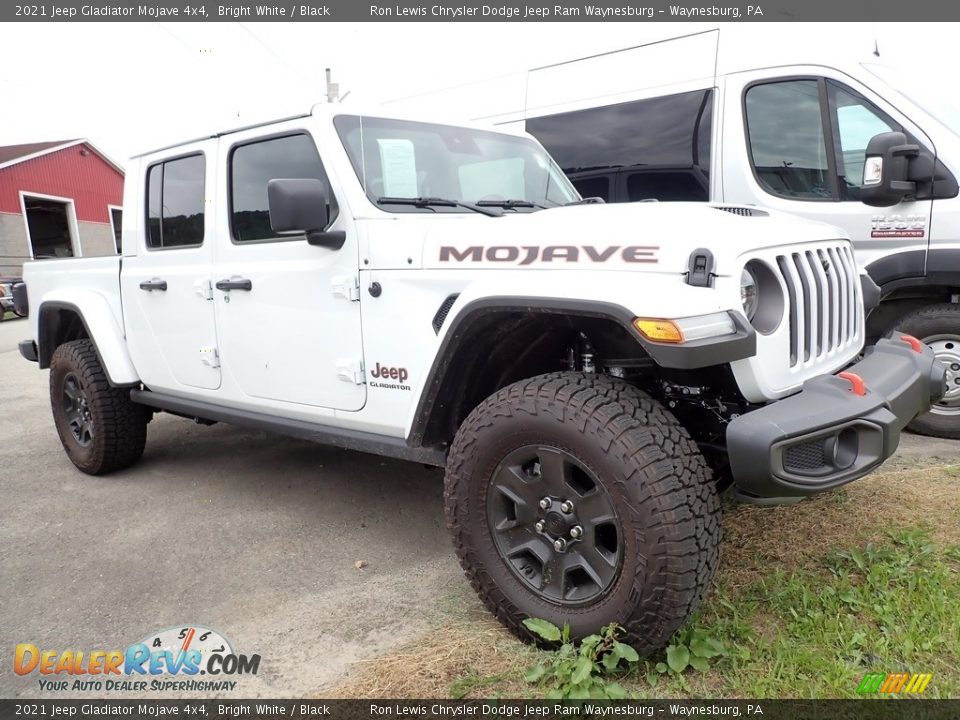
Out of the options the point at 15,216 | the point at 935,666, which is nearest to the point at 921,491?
the point at 935,666

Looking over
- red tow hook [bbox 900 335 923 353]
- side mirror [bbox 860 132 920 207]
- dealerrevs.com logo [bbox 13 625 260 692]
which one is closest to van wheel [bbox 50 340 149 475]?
dealerrevs.com logo [bbox 13 625 260 692]

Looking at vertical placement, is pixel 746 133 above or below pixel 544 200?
above

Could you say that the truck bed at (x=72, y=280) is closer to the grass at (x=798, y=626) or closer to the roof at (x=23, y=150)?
the grass at (x=798, y=626)

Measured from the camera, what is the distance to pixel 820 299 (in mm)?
2506

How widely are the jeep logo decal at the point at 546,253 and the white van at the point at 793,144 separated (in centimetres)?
272

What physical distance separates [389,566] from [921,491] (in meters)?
2.59

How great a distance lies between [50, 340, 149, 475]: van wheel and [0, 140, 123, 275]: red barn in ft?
60.0

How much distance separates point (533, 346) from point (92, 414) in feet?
10.3

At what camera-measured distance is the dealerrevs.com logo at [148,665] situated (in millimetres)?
2465

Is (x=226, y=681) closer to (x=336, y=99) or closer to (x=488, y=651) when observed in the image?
(x=488, y=651)

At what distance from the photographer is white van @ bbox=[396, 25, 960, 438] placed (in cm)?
427

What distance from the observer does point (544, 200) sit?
357cm

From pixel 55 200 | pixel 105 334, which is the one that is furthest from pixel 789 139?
pixel 55 200

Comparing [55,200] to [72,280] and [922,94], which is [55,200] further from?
[922,94]
